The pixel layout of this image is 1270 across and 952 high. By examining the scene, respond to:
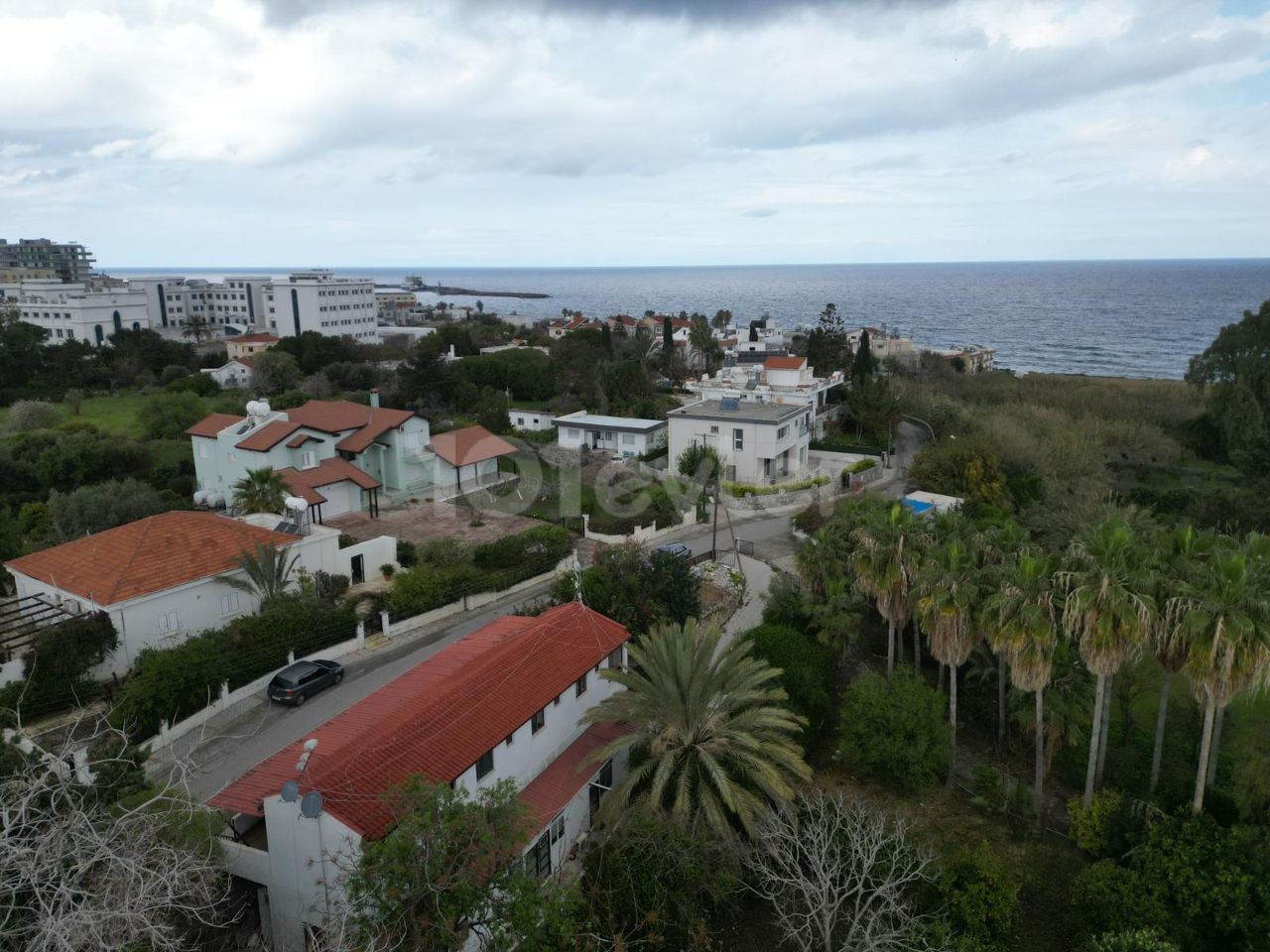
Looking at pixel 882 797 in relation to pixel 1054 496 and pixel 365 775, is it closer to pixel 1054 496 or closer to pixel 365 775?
pixel 365 775

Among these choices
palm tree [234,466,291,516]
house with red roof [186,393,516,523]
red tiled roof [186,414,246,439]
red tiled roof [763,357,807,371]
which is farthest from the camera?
red tiled roof [763,357,807,371]

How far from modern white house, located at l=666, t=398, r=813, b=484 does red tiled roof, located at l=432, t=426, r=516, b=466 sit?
34.9ft

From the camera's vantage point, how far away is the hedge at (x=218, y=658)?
67.5ft

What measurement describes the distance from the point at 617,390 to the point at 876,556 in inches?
1767

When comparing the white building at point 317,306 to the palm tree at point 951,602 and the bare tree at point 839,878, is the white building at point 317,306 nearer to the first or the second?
the palm tree at point 951,602

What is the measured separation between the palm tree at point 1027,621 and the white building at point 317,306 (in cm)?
11249

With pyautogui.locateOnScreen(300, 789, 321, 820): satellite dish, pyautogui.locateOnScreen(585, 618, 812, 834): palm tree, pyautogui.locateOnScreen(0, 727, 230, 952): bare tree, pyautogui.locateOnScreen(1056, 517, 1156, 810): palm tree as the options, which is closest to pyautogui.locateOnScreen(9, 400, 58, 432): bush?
pyautogui.locateOnScreen(0, 727, 230, 952): bare tree

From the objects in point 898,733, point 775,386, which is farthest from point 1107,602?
point 775,386

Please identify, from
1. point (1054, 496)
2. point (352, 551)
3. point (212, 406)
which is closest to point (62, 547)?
point (352, 551)

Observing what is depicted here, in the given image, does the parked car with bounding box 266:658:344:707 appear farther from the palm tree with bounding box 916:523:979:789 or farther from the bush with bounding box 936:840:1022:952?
the bush with bounding box 936:840:1022:952

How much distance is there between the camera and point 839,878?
15.7m

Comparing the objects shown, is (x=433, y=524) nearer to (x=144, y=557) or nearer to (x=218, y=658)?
(x=144, y=557)

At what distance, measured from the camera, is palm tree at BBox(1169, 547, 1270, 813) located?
15328 mm

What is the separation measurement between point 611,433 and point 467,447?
12862mm
